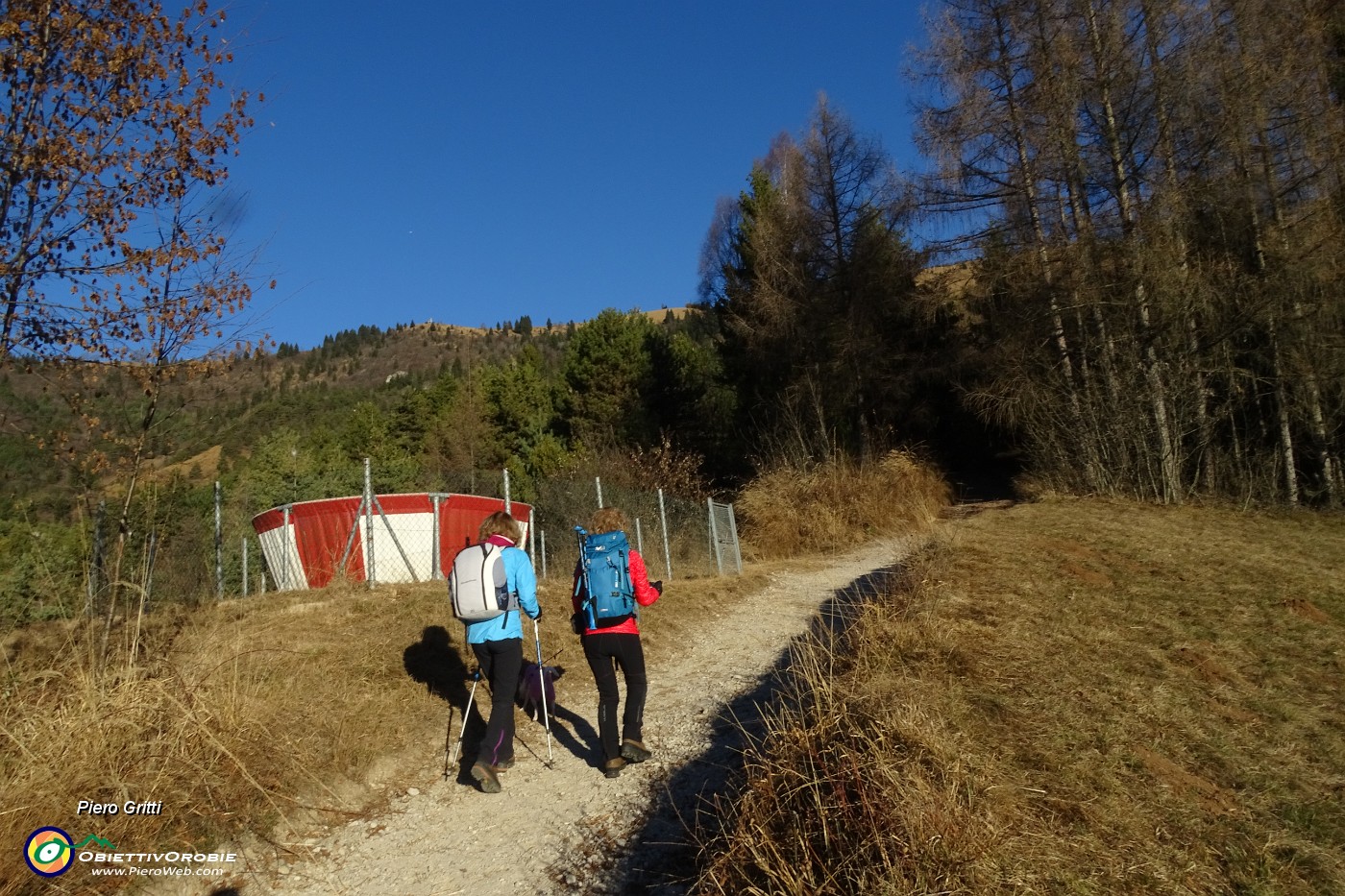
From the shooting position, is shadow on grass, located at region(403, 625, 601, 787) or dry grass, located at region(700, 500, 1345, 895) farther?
shadow on grass, located at region(403, 625, 601, 787)

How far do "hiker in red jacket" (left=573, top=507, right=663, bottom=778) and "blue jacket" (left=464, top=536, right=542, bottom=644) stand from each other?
32cm

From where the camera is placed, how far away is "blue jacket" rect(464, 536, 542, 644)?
18.2ft

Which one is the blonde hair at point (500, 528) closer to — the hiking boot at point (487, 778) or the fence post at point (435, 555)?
the hiking boot at point (487, 778)

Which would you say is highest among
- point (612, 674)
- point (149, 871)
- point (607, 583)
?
point (607, 583)

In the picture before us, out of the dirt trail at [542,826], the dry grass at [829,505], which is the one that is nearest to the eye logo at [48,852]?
the dirt trail at [542,826]

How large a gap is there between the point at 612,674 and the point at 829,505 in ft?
46.3

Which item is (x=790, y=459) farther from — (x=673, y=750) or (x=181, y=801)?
(x=181, y=801)

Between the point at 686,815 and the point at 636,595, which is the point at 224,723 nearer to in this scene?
the point at 636,595

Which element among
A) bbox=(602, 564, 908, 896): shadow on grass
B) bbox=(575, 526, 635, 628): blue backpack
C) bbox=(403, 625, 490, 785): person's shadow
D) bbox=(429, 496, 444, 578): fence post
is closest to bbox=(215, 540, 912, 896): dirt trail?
bbox=(602, 564, 908, 896): shadow on grass

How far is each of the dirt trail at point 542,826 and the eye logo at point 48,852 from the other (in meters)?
0.84

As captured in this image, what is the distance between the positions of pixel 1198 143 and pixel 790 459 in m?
11.0

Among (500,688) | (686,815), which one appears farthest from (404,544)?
(686,815)

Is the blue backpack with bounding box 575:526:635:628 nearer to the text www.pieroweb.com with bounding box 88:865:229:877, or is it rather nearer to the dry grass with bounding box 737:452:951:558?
the text www.pieroweb.com with bounding box 88:865:229:877

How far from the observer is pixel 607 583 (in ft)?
18.3
